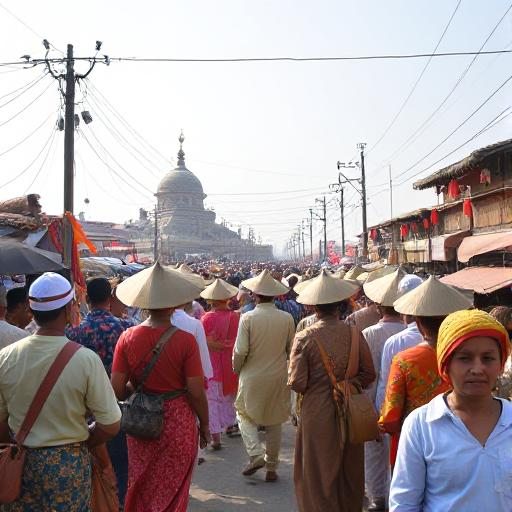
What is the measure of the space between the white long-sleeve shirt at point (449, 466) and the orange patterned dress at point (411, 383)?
44.3 inches

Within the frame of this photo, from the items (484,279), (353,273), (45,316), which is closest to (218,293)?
(45,316)

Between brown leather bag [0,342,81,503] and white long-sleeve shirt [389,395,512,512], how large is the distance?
1650mm

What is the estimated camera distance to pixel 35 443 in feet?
9.26

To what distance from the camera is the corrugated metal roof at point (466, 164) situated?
12.1 metres

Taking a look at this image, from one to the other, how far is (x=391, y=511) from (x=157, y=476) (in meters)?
2.03

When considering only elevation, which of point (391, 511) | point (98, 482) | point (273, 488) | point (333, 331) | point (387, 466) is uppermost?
point (333, 331)

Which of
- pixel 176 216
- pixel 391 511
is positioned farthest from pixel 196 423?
pixel 176 216

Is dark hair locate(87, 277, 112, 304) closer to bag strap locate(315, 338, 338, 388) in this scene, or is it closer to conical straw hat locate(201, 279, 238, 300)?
bag strap locate(315, 338, 338, 388)

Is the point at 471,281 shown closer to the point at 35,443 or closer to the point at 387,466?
the point at 387,466

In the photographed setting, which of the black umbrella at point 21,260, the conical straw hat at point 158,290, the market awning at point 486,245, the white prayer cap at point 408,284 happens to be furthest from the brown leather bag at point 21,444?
the market awning at point 486,245

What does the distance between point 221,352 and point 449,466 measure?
5.12m

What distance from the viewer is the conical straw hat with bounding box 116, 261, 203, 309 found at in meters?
→ 3.87

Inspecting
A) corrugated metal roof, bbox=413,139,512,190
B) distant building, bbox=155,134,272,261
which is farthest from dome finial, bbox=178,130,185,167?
corrugated metal roof, bbox=413,139,512,190

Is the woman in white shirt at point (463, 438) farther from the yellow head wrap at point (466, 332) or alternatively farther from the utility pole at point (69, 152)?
the utility pole at point (69, 152)
